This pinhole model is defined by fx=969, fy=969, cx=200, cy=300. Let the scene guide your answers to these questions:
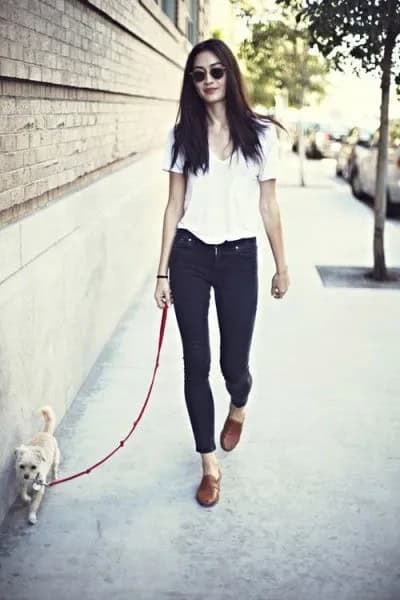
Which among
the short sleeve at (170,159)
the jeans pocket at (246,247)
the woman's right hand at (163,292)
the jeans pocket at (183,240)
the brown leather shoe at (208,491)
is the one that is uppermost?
the short sleeve at (170,159)

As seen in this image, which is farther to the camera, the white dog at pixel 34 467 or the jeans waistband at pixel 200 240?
the jeans waistband at pixel 200 240

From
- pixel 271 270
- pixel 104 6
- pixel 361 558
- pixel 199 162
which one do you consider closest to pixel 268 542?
pixel 361 558

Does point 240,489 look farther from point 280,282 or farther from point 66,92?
point 66,92

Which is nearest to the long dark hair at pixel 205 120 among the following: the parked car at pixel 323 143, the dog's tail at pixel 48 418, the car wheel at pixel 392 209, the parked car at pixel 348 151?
the dog's tail at pixel 48 418

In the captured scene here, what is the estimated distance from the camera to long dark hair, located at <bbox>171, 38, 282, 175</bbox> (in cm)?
427

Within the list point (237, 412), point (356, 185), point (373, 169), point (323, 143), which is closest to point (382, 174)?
point (237, 412)

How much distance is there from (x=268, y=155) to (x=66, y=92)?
82.2 inches

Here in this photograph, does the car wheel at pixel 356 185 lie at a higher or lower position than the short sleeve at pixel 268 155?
lower

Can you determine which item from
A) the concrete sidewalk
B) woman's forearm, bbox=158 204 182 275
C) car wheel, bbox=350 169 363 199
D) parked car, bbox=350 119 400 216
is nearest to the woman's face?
woman's forearm, bbox=158 204 182 275

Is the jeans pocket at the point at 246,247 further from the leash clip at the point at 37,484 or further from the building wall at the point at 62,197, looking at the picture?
the leash clip at the point at 37,484

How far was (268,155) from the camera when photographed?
14.3 ft

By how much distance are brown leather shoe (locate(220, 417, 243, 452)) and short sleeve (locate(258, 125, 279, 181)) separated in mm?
1385

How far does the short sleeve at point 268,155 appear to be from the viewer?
4.36 meters

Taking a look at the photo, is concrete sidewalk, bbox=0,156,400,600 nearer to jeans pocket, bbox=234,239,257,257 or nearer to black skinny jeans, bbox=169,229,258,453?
black skinny jeans, bbox=169,229,258,453
